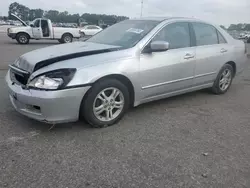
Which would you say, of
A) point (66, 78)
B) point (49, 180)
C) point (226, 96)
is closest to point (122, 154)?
point (49, 180)

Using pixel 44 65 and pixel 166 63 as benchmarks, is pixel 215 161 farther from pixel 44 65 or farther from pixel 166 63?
pixel 44 65

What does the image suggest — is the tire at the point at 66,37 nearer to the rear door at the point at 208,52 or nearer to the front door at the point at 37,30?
the front door at the point at 37,30

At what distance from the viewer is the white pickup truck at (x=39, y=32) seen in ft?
59.9

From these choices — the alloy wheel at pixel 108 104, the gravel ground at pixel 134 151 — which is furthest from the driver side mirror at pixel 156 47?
the gravel ground at pixel 134 151

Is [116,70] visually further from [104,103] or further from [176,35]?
[176,35]

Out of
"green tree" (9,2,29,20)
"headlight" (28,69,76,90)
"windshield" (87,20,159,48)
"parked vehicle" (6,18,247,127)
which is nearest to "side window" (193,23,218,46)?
"parked vehicle" (6,18,247,127)

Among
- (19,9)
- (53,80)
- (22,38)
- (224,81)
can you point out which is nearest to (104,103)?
(53,80)

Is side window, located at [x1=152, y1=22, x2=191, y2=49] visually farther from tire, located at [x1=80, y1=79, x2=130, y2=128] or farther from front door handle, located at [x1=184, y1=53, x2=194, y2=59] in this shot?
tire, located at [x1=80, y1=79, x2=130, y2=128]

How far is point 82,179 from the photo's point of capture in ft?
8.57

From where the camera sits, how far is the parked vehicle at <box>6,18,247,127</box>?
3.37m

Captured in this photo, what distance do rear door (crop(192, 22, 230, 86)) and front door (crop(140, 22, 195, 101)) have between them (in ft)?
0.65

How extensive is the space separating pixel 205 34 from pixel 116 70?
233 centimetres

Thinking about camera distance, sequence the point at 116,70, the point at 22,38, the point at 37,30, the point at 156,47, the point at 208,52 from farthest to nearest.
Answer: the point at 37,30, the point at 22,38, the point at 208,52, the point at 156,47, the point at 116,70

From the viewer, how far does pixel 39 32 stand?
61.7 ft
